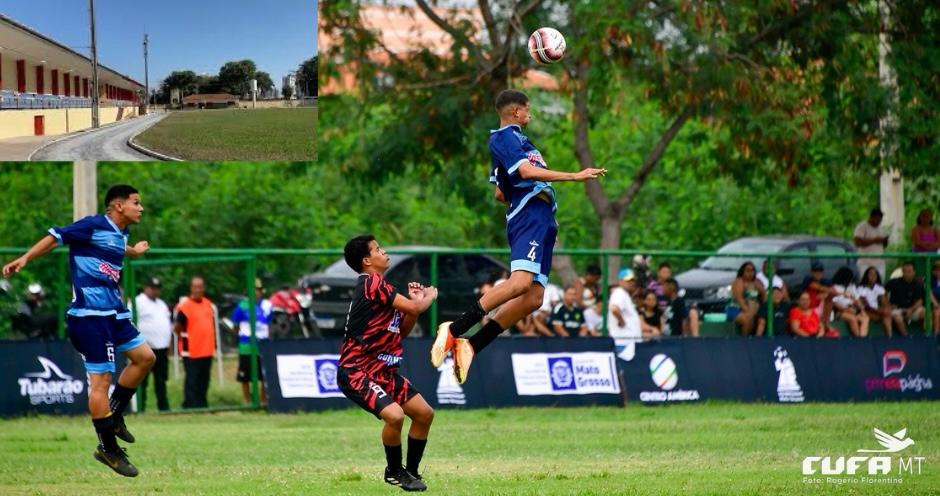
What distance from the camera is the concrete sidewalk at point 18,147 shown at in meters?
16.9

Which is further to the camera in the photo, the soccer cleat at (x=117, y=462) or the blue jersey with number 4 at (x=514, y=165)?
the soccer cleat at (x=117, y=462)

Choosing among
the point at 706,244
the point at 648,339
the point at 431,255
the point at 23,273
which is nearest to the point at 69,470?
the point at 431,255

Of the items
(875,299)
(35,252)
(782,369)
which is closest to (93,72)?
(35,252)

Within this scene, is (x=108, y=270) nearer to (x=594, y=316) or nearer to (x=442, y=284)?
(x=442, y=284)

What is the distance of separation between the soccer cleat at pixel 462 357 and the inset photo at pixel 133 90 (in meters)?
4.63

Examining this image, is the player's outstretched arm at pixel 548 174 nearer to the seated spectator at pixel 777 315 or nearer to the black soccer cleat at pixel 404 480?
the black soccer cleat at pixel 404 480

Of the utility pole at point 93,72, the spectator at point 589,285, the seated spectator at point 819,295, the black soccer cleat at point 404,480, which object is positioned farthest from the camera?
the seated spectator at point 819,295

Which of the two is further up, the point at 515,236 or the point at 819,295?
the point at 515,236

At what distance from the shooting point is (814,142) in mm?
28922

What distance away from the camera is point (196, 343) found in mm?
22125

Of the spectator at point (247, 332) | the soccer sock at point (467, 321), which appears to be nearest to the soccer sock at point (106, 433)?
the soccer sock at point (467, 321)

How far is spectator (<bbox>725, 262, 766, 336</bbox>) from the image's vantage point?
2319cm

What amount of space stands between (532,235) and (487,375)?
929 cm

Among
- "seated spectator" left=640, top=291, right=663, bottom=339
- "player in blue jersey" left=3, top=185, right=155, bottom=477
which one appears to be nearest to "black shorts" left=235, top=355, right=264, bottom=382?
"seated spectator" left=640, top=291, right=663, bottom=339
